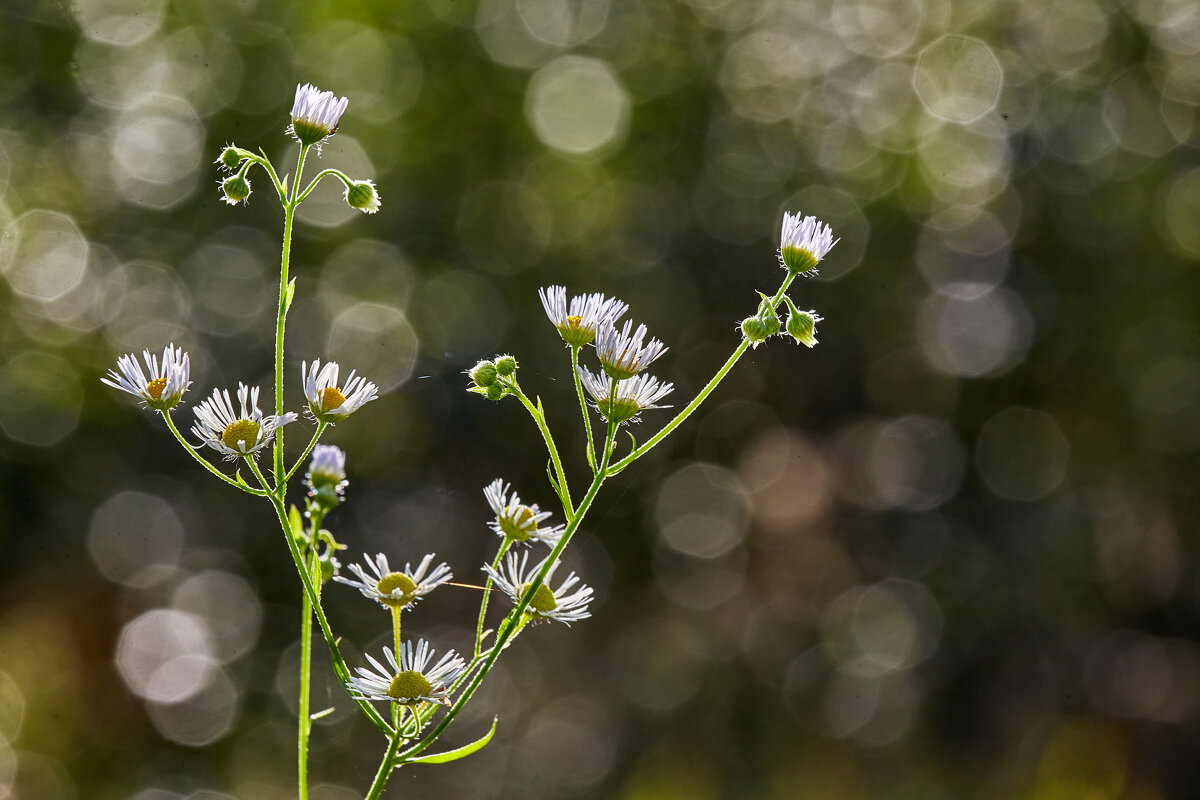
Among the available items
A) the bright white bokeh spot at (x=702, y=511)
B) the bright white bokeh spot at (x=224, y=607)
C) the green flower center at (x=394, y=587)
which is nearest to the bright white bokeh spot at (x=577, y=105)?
the bright white bokeh spot at (x=702, y=511)

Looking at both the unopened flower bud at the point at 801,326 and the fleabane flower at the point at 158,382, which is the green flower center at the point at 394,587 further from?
the unopened flower bud at the point at 801,326

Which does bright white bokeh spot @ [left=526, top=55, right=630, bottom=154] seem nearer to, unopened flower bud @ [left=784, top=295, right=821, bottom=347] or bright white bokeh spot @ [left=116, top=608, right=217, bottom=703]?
bright white bokeh spot @ [left=116, top=608, right=217, bottom=703]

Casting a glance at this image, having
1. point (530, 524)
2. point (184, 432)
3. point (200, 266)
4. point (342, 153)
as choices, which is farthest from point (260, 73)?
point (530, 524)

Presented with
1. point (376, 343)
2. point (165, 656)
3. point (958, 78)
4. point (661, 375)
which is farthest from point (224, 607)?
point (958, 78)

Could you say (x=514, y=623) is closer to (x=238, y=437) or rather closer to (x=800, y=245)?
(x=238, y=437)

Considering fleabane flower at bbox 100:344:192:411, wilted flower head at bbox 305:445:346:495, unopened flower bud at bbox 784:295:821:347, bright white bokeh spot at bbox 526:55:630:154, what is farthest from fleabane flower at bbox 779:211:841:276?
bright white bokeh spot at bbox 526:55:630:154

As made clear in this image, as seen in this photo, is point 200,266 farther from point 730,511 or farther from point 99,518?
point 730,511

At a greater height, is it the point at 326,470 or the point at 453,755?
the point at 326,470

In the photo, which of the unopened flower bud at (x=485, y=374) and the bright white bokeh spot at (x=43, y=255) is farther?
the bright white bokeh spot at (x=43, y=255)
